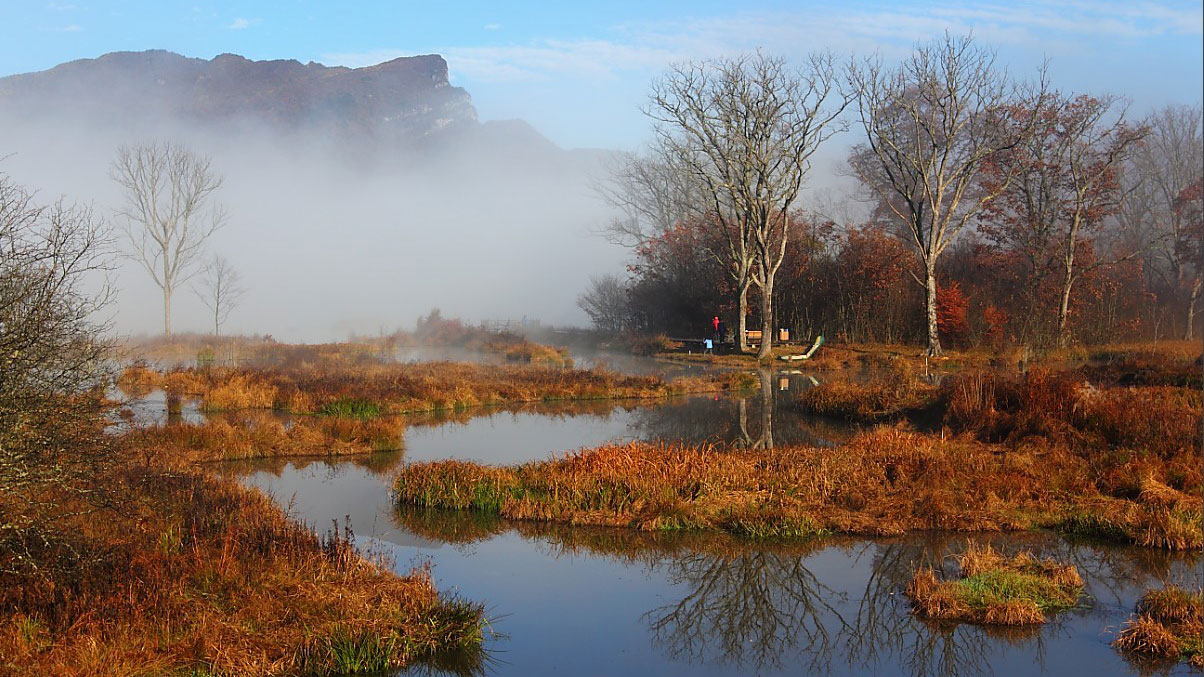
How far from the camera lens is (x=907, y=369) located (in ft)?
95.7

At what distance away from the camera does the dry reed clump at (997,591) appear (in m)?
8.38

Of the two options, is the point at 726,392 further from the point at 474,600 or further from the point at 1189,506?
the point at 474,600

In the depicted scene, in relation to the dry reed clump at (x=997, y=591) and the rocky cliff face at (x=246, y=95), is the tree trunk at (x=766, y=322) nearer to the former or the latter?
the dry reed clump at (x=997, y=591)

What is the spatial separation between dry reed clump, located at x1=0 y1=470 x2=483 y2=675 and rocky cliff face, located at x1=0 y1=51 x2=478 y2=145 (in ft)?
364

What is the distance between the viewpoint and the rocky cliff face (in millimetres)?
108312

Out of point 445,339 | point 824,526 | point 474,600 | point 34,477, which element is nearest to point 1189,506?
point 824,526

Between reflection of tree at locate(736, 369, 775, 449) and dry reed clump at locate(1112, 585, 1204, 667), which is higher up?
reflection of tree at locate(736, 369, 775, 449)

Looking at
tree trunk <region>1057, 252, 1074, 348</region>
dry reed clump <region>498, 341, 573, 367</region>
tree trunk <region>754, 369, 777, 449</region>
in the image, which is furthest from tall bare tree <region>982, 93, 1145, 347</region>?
dry reed clump <region>498, 341, 573, 367</region>

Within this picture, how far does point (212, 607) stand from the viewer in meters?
7.67

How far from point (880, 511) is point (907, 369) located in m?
18.4

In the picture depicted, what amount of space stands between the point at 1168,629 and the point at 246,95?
12866cm

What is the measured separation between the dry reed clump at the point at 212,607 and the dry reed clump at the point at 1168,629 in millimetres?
5470

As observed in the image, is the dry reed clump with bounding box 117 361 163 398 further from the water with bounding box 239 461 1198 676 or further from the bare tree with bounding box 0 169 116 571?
the bare tree with bounding box 0 169 116 571

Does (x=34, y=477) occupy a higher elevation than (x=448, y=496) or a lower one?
higher
